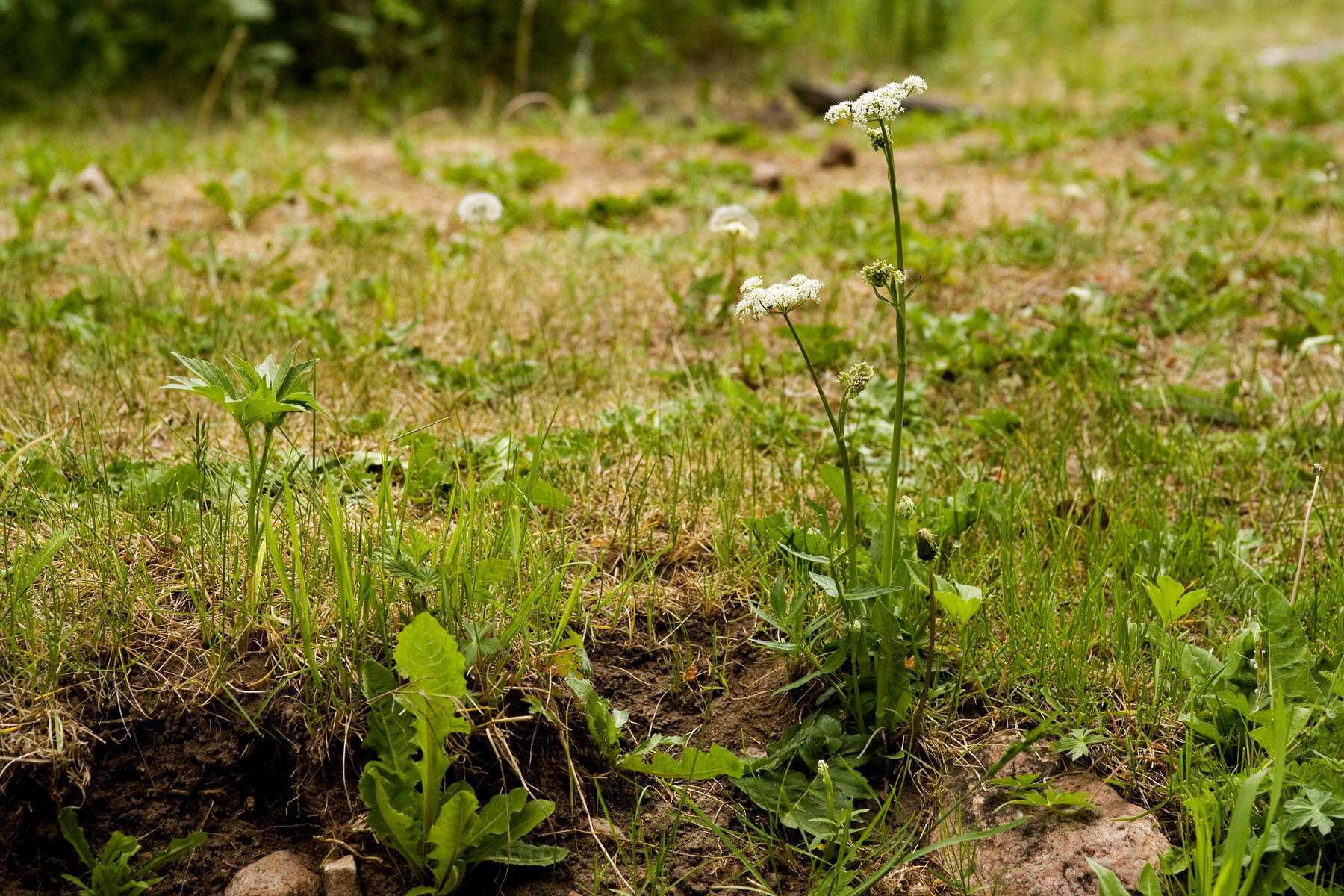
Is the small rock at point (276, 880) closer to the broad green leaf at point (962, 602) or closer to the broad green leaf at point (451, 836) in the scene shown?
the broad green leaf at point (451, 836)

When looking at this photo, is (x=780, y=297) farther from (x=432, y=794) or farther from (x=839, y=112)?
(x=432, y=794)

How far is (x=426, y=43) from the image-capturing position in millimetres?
6723

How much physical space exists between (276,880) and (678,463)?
1150 millimetres

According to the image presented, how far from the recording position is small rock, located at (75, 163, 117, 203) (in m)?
4.49

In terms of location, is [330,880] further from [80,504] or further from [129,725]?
[80,504]

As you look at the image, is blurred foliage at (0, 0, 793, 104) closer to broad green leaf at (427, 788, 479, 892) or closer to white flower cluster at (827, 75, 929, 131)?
white flower cluster at (827, 75, 929, 131)

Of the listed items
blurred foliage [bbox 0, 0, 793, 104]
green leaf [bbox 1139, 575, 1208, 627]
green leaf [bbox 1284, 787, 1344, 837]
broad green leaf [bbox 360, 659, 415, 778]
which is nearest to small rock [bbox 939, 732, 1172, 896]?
green leaf [bbox 1284, 787, 1344, 837]

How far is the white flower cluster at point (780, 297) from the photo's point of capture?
1.71m

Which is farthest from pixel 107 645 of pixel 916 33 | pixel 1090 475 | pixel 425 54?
pixel 916 33

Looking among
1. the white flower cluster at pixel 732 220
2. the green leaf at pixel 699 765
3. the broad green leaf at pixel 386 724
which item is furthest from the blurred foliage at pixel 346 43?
the green leaf at pixel 699 765

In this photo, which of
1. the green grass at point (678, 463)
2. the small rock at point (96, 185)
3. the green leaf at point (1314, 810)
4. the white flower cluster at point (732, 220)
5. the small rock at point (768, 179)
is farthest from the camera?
the small rock at point (768, 179)

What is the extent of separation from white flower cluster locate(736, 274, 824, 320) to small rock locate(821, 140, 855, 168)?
411 cm

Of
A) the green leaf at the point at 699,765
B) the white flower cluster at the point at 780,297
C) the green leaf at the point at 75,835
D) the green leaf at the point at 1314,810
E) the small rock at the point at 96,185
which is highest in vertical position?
the white flower cluster at the point at 780,297

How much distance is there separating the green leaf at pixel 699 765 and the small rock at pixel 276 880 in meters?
0.53
